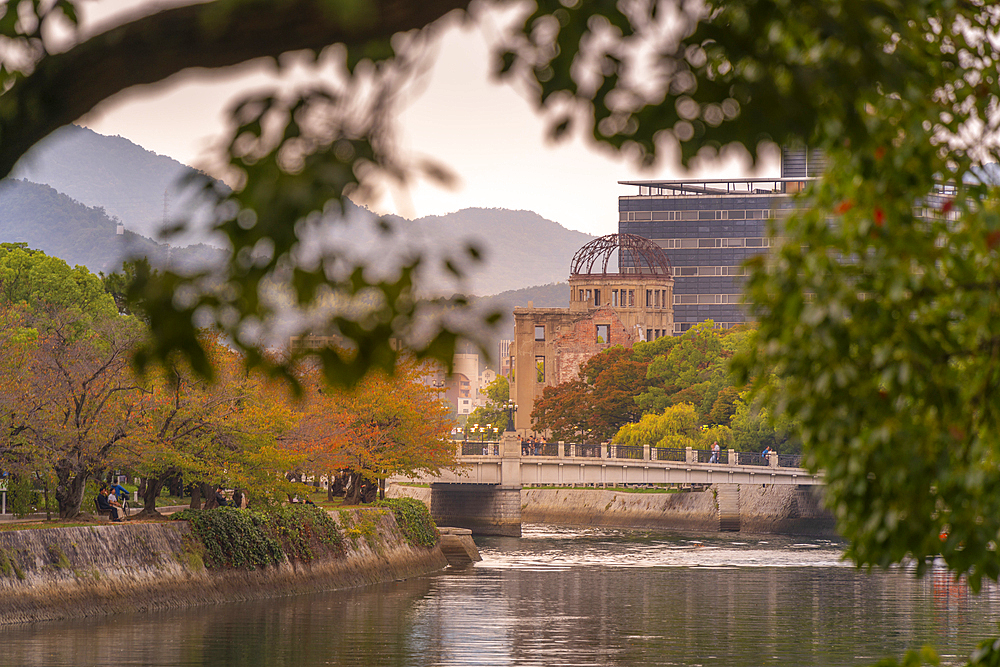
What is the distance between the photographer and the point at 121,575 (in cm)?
3158

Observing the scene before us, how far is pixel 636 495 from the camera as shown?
7850cm

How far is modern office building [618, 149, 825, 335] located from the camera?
5773 inches

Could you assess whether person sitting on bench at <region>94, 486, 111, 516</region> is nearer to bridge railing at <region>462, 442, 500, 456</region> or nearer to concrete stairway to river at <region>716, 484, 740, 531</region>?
bridge railing at <region>462, 442, 500, 456</region>

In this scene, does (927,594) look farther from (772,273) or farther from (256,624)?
(772,273)

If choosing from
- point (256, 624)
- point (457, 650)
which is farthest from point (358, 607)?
point (457, 650)

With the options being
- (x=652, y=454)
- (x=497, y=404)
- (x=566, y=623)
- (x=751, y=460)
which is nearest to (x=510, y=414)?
(x=652, y=454)

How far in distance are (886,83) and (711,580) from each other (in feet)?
141

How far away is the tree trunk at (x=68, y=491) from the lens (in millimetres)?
33562

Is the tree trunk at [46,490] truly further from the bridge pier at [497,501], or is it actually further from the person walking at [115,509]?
the bridge pier at [497,501]

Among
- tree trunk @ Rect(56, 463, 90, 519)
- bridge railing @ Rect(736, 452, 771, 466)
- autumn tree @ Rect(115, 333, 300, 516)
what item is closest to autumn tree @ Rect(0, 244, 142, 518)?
tree trunk @ Rect(56, 463, 90, 519)

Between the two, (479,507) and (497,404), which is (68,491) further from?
(497,404)

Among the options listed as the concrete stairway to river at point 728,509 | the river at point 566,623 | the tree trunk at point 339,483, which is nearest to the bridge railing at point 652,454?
the concrete stairway to river at point 728,509

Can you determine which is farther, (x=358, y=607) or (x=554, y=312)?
(x=554, y=312)

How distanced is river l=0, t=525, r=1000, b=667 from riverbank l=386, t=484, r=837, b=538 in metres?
23.0
